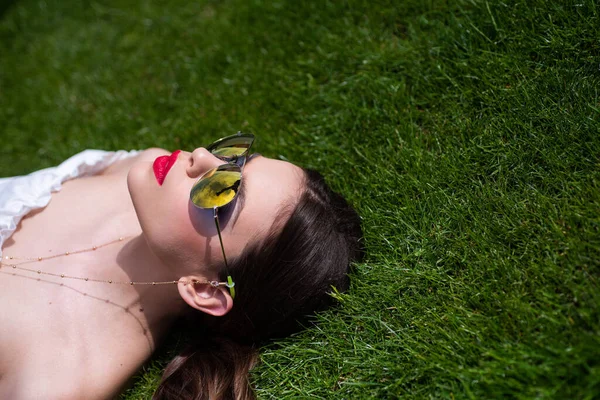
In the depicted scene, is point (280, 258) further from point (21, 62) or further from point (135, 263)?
point (21, 62)

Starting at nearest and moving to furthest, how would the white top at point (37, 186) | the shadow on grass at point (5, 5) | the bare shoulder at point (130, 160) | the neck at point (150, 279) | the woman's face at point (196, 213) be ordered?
the woman's face at point (196, 213) → the neck at point (150, 279) → the white top at point (37, 186) → the bare shoulder at point (130, 160) → the shadow on grass at point (5, 5)

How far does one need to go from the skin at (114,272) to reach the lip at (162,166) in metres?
0.03

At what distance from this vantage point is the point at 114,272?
3004 mm

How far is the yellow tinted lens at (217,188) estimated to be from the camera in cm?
250

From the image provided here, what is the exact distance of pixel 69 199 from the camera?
3.29 m

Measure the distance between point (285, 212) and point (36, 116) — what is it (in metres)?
3.23

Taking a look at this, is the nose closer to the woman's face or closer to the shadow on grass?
the woman's face

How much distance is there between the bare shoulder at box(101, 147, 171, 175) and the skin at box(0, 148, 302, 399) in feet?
0.79

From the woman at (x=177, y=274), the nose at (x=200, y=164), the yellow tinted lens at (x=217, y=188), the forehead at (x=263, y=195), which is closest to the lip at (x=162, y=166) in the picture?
the woman at (x=177, y=274)

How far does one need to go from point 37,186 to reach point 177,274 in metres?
1.26

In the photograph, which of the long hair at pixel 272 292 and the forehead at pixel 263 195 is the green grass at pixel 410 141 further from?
the forehead at pixel 263 195

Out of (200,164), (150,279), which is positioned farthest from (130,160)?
(200,164)

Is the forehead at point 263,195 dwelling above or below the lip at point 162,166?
below

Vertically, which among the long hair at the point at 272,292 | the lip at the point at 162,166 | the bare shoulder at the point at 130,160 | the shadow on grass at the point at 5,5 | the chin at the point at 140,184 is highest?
the shadow on grass at the point at 5,5
